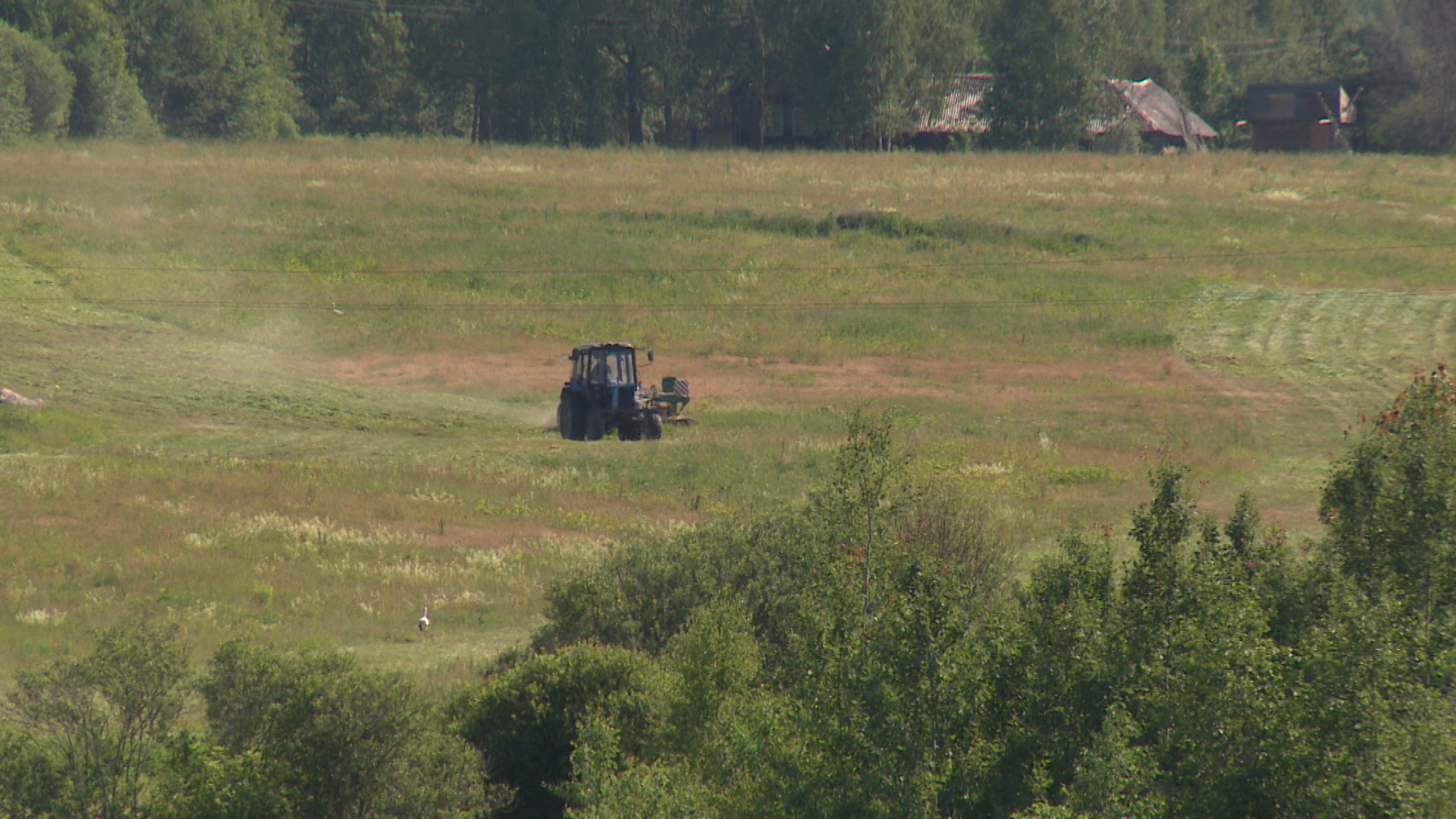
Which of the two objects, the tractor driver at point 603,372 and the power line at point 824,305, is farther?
the power line at point 824,305

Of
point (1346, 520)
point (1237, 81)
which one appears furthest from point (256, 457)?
point (1237, 81)

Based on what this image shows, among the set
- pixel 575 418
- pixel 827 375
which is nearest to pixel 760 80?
pixel 827 375

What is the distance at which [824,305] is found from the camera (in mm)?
52719

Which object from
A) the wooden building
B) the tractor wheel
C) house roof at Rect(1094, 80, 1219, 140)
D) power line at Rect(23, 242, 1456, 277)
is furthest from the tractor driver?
the wooden building

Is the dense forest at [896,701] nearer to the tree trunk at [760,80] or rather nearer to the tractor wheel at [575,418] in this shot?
the tractor wheel at [575,418]

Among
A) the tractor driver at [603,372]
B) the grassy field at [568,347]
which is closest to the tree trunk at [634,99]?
the grassy field at [568,347]

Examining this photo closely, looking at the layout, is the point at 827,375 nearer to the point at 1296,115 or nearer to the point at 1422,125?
the point at 1296,115

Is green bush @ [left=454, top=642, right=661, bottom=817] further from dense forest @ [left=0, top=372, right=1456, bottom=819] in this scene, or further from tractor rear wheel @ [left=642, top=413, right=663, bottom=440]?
tractor rear wheel @ [left=642, top=413, right=663, bottom=440]

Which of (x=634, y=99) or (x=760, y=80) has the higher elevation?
(x=760, y=80)

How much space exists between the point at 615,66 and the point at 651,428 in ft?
243

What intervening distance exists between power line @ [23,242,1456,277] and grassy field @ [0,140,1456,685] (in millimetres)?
201

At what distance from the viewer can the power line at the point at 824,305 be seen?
5091 centimetres

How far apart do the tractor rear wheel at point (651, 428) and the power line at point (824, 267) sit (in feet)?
A: 69.7

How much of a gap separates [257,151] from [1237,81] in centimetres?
8230
